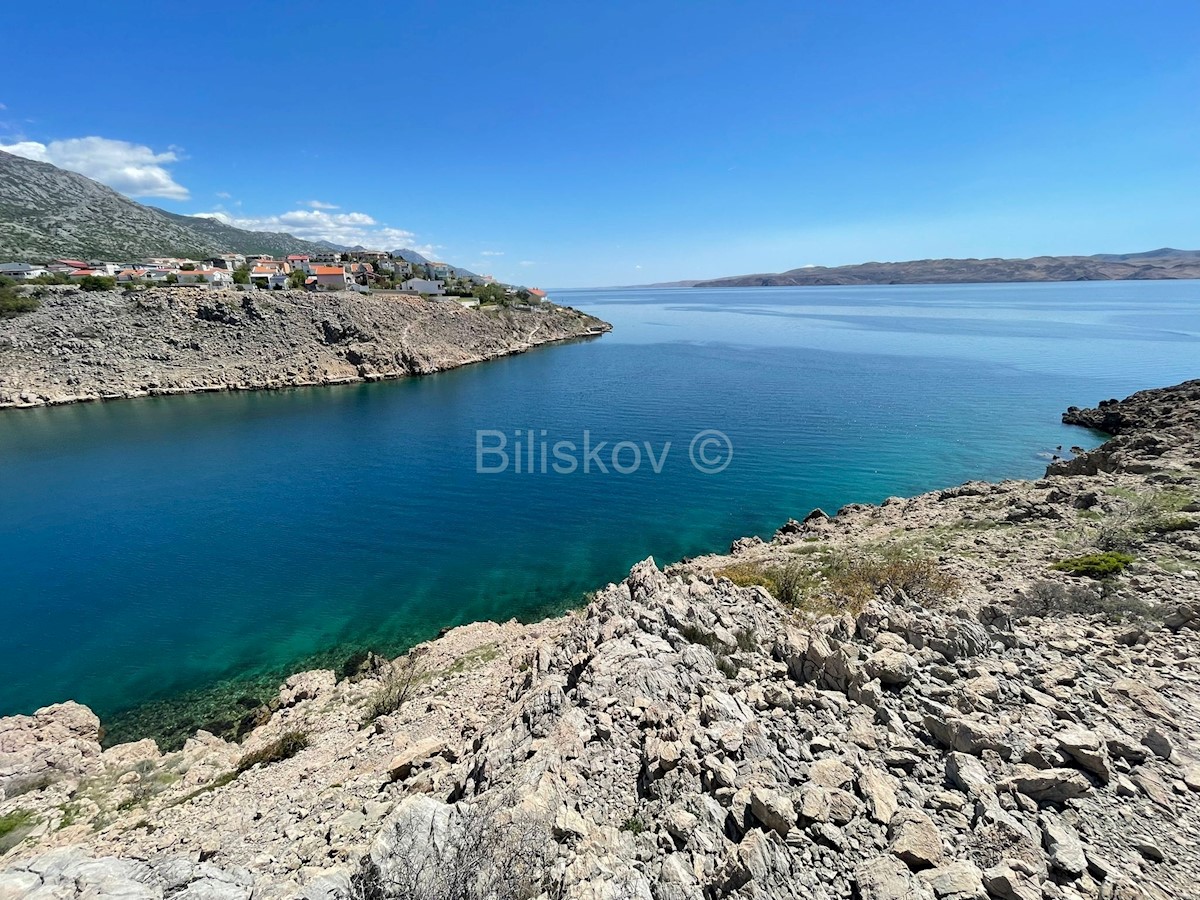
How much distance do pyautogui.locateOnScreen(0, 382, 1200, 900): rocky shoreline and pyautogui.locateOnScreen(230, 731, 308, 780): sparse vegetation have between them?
7 centimetres

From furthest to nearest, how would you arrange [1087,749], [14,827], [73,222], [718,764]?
[73,222] < [14,827] < [718,764] < [1087,749]

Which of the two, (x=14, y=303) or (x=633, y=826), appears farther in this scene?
A: (x=14, y=303)

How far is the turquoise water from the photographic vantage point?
21.0 meters

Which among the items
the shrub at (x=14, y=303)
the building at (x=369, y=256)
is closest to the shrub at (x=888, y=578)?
the shrub at (x=14, y=303)

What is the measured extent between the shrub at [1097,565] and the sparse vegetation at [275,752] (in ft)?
74.4

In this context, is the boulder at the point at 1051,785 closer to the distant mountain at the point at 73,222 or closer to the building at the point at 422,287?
the building at the point at 422,287

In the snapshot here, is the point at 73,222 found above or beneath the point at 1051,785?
above

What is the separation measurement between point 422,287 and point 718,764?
117 m

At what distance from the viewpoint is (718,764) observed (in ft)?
26.6

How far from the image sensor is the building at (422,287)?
108125 millimetres

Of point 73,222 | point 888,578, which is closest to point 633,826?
point 888,578

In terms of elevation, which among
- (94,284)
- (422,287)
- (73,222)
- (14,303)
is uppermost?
(73,222)

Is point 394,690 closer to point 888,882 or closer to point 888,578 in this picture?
point 888,882

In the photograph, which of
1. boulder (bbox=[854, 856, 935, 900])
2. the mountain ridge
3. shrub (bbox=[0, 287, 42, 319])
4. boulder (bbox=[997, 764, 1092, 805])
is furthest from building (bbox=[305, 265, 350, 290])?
boulder (bbox=[997, 764, 1092, 805])
